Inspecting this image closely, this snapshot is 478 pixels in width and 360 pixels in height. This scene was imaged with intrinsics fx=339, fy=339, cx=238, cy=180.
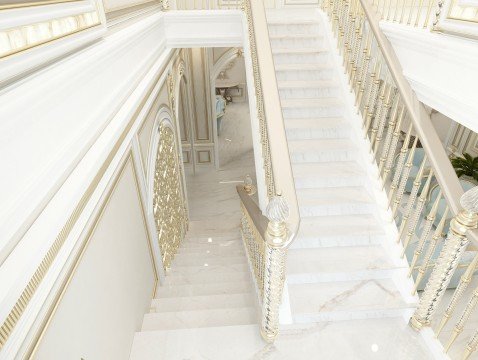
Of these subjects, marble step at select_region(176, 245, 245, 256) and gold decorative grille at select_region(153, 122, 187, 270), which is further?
marble step at select_region(176, 245, 245, 256)

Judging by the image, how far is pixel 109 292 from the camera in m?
2.27

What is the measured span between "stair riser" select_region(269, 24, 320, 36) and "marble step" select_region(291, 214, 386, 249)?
289 centimetres

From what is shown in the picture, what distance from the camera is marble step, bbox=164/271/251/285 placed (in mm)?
4348

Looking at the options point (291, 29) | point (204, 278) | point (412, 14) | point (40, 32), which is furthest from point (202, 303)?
point (412, 14)

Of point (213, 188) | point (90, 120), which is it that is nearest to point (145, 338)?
point (90, 120)

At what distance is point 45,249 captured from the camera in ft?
4.38

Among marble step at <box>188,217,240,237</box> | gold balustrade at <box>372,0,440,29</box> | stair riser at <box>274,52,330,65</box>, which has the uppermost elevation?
gold balustrade at <box>372,0,440,29</box>

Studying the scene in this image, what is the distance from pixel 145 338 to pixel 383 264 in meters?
2.01

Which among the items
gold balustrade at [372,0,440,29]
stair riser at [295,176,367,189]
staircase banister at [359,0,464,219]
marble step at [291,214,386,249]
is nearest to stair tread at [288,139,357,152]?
stair riser at [295,176,367,189]

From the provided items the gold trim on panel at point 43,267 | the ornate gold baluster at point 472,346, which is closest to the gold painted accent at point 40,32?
the gold trim on panel at point 43,267

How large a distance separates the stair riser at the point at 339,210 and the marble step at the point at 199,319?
3.52 feet

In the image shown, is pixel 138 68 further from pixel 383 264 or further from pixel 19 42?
pixel 383 264

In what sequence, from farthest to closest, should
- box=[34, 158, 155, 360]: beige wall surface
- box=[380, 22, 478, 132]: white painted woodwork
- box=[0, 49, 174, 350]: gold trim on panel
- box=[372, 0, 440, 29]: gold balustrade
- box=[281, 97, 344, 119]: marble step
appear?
box=[281, 97, 344, 119]: marble step
box=[372, 0, 440, 29]: gold balustrade
box=[380, 22, 478, 132]: white painted woodwork
box=[34, 158, 155, 360]: beige wall surface
box=[0, 49, 174, 350]: gold trim on panel

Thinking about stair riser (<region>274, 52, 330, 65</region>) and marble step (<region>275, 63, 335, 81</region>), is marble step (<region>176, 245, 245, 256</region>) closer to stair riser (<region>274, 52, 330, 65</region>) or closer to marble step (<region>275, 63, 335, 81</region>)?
marble step (<region>275, 63, 335, 81</region>)
